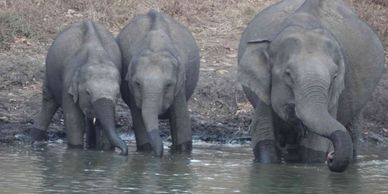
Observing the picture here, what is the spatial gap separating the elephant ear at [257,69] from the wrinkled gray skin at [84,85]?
1.83m

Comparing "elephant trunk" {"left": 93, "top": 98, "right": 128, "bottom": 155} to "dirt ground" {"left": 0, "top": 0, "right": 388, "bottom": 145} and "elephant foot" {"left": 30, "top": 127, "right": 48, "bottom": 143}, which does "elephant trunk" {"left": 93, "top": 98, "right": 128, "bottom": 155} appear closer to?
"elephant foot" {"left": 30, "top": 127, "right": 48, "bottom": 143}

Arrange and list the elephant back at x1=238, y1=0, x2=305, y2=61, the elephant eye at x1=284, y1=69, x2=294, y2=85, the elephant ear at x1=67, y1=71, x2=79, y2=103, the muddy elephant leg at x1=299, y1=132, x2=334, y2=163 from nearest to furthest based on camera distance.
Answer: the elephant eye at x1=284, y1=69, x2=294, y2=85, the muddy elephant leg at x1=299, y1=132, x2=334, y2=163, the elephant back at x1=238, y1=0, x2=305, y2=61, the elephant ear at x1=67, y1=71, x2=79, y2=103

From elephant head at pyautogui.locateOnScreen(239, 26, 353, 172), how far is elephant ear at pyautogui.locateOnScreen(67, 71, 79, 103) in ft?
8.06

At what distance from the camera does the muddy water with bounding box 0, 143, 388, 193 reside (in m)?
13.3

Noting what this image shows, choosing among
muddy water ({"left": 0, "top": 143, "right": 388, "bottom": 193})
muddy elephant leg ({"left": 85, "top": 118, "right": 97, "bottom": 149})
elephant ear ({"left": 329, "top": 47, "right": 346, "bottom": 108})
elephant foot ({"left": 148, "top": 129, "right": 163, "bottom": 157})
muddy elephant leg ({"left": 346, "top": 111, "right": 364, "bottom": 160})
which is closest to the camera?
muddy water ({"left": 0, "top": 143, "right": 388, "bottom": 193})

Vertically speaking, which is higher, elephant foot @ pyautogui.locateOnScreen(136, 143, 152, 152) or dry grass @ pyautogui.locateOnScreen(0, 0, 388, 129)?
dry grass @ pyautogui.locateOnScreen(0, 0, 388, 129)

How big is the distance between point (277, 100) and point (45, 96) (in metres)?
4.35

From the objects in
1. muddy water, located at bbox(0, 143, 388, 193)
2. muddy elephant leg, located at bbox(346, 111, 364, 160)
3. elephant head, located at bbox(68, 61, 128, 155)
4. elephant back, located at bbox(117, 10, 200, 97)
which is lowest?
muddy water, located at bbox(0, 143, 388, 193)

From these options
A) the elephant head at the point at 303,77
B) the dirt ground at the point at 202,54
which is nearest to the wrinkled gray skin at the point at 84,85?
the dirt ground at the point at 202,54

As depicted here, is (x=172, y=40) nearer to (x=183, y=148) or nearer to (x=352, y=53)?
(x=183, y=148)

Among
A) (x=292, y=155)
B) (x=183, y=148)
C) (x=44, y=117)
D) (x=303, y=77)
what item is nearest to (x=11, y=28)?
(x=44, y=117)

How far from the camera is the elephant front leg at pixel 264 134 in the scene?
1516 cm

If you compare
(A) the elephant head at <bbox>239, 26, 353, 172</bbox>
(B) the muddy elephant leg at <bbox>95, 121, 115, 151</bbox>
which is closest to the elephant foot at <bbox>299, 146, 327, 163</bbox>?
(A) the elephant head at <bbox>239, 26, 353, 172</bbox>

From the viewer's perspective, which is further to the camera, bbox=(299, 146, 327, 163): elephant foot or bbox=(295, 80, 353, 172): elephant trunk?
bbox=(299, 146, 327, 163): elephant foot
